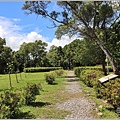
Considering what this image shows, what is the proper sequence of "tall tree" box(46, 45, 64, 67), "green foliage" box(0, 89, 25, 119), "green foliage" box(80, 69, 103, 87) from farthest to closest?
"tall tree" box(46, 45, 64, 67) < "green foliage" box(80, 69, 103, 87) < "green foliage" box(0, 89, 25, 119)

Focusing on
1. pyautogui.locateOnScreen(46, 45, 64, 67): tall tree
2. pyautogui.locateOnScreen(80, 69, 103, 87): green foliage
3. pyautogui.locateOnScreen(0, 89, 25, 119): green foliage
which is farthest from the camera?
pyautogui.locateOnScreen(46, 45, 64, 67): tall tree

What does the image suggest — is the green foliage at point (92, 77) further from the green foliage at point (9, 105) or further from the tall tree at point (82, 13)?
the green foliage at point (9, 105)

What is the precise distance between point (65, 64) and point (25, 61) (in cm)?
1216

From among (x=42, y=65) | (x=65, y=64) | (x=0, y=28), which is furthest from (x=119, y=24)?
(x=65, y=64)

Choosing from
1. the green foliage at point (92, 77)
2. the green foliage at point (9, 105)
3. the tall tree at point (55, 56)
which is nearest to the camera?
the green foliage at point (9, 105)

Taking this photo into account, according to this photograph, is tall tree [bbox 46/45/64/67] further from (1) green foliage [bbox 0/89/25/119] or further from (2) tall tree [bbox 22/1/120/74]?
(1) green foliage [bbox 0/89/25/119]

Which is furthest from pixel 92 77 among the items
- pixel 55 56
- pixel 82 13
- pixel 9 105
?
pixel 55 56

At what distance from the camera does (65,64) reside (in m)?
31.8

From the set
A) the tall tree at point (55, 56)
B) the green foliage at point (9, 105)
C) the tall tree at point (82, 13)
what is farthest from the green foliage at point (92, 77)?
the tall tree at point (55, 56)

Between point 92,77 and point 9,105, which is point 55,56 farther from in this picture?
point 9,105

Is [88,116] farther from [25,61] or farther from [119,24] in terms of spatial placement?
[25,61]

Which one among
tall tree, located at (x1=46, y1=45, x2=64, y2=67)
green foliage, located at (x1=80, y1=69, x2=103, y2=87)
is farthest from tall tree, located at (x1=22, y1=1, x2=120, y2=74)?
tall tree, located at (x1=46, y1=45, x2=64, y2=67)

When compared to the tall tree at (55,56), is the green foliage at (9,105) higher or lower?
lower

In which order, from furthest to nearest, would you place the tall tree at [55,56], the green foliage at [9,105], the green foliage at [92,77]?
the tall tree at [55,56], the green foliage at [92,77], the green foliage at [9,105]
